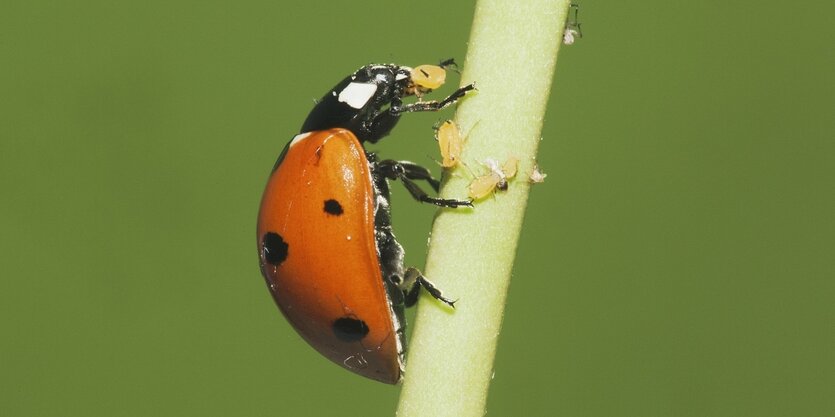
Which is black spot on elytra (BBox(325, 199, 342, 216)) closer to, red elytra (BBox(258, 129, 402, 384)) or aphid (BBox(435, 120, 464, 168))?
red elytra (BBox(258, 129, 402, 384))

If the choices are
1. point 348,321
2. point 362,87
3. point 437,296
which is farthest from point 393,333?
point 437,296

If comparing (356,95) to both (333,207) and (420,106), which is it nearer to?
(420,106)

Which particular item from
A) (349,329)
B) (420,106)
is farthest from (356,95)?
(349,329)

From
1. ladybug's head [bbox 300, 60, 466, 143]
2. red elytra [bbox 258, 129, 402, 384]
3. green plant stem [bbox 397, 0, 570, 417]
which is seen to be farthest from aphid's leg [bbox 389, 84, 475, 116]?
green plant stem [bbox 397, 0, 570, 417]

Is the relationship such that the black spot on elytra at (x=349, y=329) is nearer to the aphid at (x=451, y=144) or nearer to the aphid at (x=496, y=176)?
the aphid at (x=451, y=144)

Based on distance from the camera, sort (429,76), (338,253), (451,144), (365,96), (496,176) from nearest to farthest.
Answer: (496,176) → (451,144) → (338,253) → (429,76) → (365,96)
